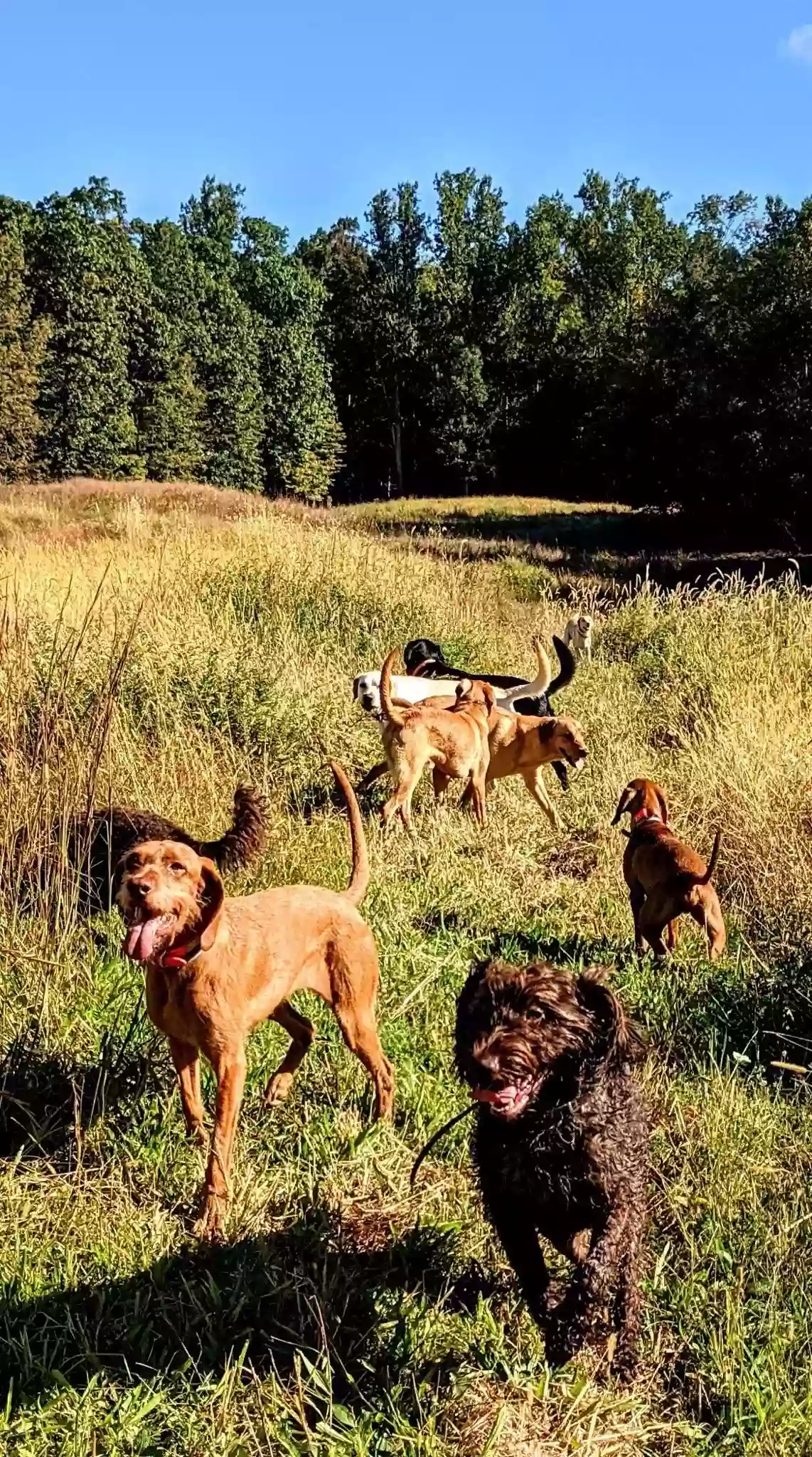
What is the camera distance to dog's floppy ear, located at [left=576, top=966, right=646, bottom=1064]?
7.68ft

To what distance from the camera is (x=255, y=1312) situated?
2684 mm

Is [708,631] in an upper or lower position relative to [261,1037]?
upper

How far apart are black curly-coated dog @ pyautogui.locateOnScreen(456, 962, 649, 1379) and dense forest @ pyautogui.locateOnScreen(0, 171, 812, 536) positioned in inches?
952

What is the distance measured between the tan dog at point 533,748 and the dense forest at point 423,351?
62.5 ft

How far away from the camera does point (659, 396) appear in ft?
94.2

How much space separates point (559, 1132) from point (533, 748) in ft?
17.7

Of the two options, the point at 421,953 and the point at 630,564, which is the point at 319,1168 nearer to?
the point at 421,953

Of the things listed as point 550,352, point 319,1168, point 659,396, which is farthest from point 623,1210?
point 550,352

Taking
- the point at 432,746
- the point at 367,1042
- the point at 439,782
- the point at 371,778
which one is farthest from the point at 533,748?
the point at 367,1042

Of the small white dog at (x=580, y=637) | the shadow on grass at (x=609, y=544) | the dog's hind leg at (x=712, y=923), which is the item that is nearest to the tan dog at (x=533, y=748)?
the dog's hind leg at (x=712, y=923)

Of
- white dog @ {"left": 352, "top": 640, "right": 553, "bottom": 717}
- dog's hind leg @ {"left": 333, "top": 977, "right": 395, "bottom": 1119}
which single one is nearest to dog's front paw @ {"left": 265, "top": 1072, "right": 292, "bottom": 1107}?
dog's hind leg @ {"left": 333, "top": 977, "right": 395, "bottom": 1119}

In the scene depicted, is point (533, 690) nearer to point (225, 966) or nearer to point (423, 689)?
point (423, 689)

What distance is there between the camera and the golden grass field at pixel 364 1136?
2.43 m

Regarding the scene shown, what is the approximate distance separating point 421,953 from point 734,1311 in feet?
6.86
